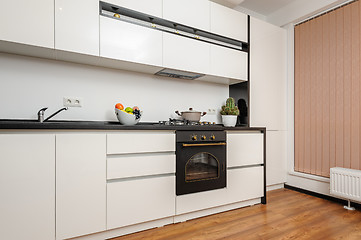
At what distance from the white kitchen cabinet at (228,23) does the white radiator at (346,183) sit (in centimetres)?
196

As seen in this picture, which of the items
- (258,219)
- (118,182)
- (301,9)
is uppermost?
(301,9)

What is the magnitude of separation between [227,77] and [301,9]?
1591 millimetres

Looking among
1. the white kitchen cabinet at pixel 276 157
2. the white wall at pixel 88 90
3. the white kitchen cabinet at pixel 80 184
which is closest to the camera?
the white kitchen cabinet at pixel 80 184

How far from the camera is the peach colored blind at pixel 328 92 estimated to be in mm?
2537

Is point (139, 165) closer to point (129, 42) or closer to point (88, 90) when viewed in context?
point (88, 90)

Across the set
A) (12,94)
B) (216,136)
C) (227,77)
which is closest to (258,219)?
(216,136)

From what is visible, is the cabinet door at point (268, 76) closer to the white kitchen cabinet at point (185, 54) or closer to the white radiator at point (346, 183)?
the white kitchen cabinet at point (185, 54)

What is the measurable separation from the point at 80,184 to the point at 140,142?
Answer: 1.81ft

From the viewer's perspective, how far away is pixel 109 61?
6.88ft

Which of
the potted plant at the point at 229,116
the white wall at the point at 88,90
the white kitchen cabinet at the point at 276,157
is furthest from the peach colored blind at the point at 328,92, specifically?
the white wall at the point at 88,90

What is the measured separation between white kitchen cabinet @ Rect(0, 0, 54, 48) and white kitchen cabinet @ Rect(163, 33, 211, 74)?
3.38 feet

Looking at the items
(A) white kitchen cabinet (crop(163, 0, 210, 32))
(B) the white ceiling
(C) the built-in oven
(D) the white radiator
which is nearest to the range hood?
(A) white kitchen cabinet (crop(163, 0, 210, 32))

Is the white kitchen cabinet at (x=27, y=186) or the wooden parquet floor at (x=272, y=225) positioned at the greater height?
the white kitchen cabinet at (x=27, y=186)

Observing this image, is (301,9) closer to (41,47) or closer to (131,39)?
(131,39)
